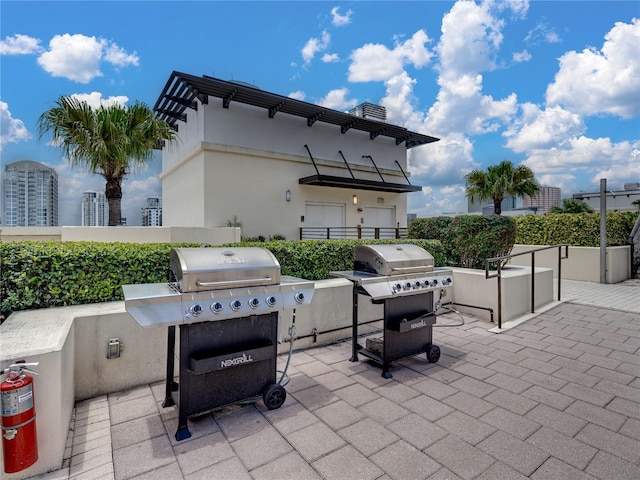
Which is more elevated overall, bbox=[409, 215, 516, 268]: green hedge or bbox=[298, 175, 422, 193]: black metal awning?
bbox=[298, 175, 422, 193]: black metal awning

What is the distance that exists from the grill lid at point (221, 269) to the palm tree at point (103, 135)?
6188mm

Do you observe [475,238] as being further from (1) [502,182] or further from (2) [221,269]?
(1) [502,182]

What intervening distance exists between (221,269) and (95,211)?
8.57 meters

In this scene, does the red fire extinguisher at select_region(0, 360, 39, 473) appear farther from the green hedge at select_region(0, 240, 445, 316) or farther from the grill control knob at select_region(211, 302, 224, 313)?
the green hedge at select_region(0, 240, 445, 316)

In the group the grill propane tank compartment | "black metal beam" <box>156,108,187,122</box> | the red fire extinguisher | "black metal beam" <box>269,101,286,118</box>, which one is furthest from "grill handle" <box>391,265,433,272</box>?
"black metal beam" <box>156,108,187,122</box>

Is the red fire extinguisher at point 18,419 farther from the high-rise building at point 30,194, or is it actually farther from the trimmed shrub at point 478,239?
the trimmed shrub at point 478,239

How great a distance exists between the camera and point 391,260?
291 centimetres

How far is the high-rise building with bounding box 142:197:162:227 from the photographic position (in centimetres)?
1275

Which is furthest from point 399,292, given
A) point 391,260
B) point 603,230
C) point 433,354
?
point 603,230

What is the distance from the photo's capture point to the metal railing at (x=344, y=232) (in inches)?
464

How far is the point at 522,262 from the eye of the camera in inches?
356

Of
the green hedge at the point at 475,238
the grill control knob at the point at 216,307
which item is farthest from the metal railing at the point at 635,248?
the grill control knob at the point at 216,307

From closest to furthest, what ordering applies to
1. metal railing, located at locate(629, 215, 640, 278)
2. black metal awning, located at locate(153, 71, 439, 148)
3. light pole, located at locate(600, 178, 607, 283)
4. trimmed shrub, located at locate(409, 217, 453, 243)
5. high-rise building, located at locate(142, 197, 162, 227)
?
trimmed shrub, located at locate(409, 217, 453, 243) → light pole, located at locate(600, 178, 607, 283) → metal railing, located at locate(629, 215, 640, 278) → black metal awning, located at locate(153, 71, 439, 148) → high-rise building, located at locate(142, 197, 162, 227)

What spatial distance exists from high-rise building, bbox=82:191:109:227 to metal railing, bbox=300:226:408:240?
587cm
